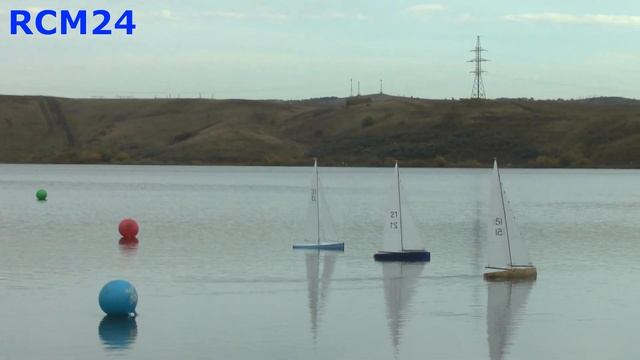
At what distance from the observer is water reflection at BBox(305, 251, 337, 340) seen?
109 ft

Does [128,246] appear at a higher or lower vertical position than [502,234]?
lower

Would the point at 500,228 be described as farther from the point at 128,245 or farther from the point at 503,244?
the point at 128,245

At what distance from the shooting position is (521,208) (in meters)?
87.4

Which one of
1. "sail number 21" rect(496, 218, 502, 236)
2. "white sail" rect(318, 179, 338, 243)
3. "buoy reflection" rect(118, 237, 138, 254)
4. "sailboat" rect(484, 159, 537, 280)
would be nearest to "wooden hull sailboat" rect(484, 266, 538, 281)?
"sailboat" rect(484, 159, 537, 280)

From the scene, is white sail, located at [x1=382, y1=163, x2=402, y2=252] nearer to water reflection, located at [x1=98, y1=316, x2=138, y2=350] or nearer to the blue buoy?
the blue buoy

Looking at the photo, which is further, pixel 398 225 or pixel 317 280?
pixel 398 225

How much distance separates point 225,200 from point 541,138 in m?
99.6

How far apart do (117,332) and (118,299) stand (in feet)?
5.01

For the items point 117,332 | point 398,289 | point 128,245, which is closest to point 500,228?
point 398,289

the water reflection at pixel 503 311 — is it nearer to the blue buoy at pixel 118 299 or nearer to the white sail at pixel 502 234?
the white sail at pixel 502 234

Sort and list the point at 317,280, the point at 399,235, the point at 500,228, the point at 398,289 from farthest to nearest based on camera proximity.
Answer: the point at 399,235 < the point at 317,280 < the point at 500,228 < the point at 398,289

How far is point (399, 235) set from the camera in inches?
1810

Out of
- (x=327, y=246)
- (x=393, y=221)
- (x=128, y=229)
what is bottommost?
(x=327, y=246)

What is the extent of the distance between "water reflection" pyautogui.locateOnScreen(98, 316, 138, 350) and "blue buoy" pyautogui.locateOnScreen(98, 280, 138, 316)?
207mm
